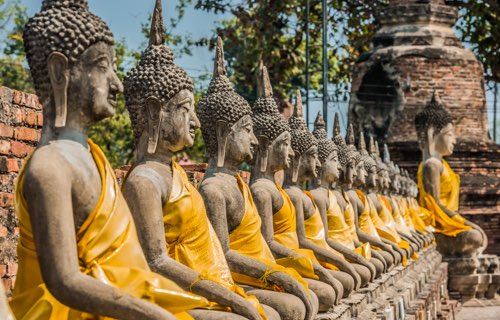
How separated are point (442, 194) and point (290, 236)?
9781 mm

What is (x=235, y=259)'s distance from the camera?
5730mm

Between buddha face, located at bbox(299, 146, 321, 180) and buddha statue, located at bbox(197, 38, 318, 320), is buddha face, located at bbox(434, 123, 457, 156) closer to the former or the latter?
buddha face, located at bbox(299, 146, 321, 180)

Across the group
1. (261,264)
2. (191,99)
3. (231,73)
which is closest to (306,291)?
(261,264)

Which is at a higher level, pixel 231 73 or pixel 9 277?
pixel 231 73

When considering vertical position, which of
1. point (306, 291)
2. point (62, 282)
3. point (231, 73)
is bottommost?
point (306, 291)

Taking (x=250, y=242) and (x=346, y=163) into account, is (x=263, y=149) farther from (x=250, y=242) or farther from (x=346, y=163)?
(x=346, y=163)

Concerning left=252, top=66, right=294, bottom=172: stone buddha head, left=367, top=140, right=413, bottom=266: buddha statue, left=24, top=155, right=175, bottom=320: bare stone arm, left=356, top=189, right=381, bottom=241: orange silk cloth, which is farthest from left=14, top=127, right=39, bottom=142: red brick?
left=367, top=140, right=413, bottom=266: buddha statue

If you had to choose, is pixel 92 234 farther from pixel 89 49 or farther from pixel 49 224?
pixel 89 49

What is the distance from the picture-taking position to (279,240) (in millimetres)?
6922

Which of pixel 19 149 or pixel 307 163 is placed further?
pixel 307 163

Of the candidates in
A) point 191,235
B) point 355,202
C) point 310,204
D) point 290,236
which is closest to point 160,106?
point 191,235

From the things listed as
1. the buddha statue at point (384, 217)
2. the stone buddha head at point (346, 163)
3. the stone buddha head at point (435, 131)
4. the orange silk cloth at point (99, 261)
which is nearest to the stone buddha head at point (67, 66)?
the orange silk cloth at point (99, 261)

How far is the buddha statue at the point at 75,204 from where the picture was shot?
3420mm

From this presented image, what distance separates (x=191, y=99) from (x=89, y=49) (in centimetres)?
114
